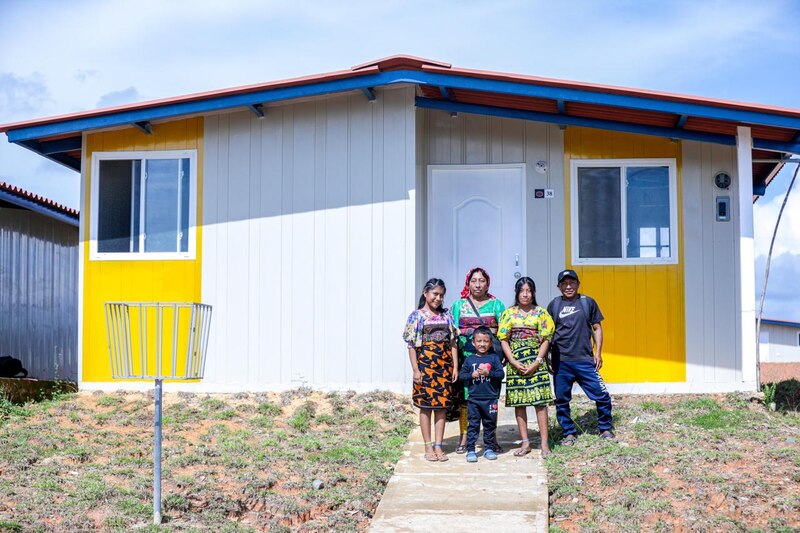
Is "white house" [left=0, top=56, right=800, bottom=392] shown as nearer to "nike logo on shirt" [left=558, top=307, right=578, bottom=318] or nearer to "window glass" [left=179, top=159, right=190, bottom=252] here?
"window glass" [left=179, top=159, right=190, bottom=252]

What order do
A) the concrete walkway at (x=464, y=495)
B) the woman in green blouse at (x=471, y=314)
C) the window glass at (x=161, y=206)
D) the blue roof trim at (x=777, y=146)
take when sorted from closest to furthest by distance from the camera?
the concrete walkway at (x=464, y=495)
the woman in green blouse at (x=471, y=314)
the blue roof trim at (x=777, y=146)
the window glass at (x=161, y=206)

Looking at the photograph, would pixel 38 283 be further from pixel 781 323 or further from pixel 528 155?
pixel 781 323

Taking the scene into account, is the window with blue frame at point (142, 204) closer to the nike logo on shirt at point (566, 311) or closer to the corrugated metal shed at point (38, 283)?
the corrugated metal shed at point (38, 283)

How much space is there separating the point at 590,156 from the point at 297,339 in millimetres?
3949

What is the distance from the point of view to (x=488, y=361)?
8414 millimetres

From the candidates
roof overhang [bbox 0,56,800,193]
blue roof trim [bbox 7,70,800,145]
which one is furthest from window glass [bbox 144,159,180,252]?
blue roof trim [bbox 7,70,800,145]

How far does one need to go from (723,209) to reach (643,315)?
149 cm

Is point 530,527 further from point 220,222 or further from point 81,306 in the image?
point 81,306

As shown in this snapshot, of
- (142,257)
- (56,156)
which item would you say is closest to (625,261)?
(142,257)

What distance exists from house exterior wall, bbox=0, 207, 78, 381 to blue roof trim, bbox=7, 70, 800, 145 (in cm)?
382

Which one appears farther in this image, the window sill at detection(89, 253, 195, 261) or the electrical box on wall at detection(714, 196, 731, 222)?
the window sill at detection(89, 253, 195, 261)

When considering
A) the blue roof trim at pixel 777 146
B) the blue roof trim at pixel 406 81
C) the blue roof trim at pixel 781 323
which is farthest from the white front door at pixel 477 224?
the blue roof trim at pixel 781 323

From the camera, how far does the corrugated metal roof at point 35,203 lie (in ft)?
45.3

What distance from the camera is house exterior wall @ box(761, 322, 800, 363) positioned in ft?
100
